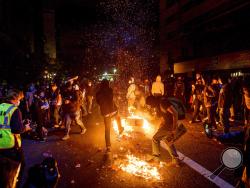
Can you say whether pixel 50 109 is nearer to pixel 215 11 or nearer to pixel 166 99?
pixel 166 99

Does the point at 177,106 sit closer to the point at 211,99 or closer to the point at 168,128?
the point at 168,128

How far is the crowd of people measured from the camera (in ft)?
14.7

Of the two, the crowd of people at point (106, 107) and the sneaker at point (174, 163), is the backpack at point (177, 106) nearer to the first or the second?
the crowd of people at point (106, 107)

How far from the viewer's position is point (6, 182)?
382cm

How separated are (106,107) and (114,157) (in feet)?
5.09

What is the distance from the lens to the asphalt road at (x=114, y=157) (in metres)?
5.37

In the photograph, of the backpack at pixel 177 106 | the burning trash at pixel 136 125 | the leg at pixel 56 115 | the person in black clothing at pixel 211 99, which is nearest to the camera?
the backpack at pixel 177 106

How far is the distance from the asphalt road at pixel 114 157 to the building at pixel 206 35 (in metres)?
8.20

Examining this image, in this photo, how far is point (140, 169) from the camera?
5984 mm

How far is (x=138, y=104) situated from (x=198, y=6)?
2146 centimetres

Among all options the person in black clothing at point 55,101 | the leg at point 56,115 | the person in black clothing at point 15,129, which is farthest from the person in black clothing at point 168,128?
the leg at point 56,115

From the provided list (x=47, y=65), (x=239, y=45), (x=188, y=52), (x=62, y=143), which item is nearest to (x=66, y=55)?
(x=47, y=65)

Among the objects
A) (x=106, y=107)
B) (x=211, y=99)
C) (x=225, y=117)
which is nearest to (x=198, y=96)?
(x=211, y=99)

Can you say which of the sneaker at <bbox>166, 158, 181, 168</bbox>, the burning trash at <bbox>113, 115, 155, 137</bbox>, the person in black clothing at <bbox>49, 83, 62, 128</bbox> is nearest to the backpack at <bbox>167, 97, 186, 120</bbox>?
the sneaker at <bbox>166, 158, 181, 168</bbox>
